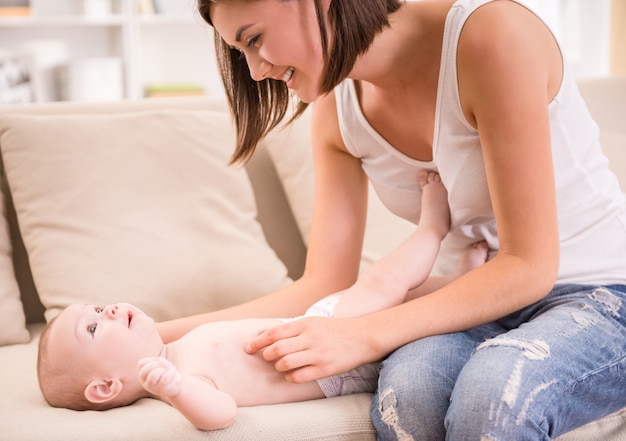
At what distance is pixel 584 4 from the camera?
4.23 meters

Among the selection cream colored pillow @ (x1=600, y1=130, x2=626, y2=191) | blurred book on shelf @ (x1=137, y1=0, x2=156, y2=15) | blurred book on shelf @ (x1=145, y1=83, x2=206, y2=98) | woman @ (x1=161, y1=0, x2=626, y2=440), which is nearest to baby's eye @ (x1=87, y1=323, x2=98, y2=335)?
woman @ (x1=161, y1=0, x2=626, y2=440)

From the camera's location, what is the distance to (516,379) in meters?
1.07

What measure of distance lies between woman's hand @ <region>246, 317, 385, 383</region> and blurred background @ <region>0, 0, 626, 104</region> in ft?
10.3

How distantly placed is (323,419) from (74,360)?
408mm

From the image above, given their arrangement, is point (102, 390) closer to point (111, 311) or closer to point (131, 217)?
point (111, 311)

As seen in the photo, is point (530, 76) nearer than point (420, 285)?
Yes

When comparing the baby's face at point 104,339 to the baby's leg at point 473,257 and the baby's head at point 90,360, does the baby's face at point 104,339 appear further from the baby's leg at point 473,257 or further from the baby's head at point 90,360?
the baby's leg at point 473,257

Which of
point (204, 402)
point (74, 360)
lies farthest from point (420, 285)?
point (74, 360)

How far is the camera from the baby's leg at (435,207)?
1453 mm

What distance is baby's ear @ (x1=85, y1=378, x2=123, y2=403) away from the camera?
4.09ft

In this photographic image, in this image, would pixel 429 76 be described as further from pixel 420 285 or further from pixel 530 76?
pixel 420 285

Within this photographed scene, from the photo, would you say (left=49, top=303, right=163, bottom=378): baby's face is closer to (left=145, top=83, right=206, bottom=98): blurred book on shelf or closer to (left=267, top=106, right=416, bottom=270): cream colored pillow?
(left=267, top=106, right=416, bottom=270): cream colored pillow

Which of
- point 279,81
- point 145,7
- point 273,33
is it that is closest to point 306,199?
point 279,81

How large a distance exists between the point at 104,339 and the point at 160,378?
25 cm
